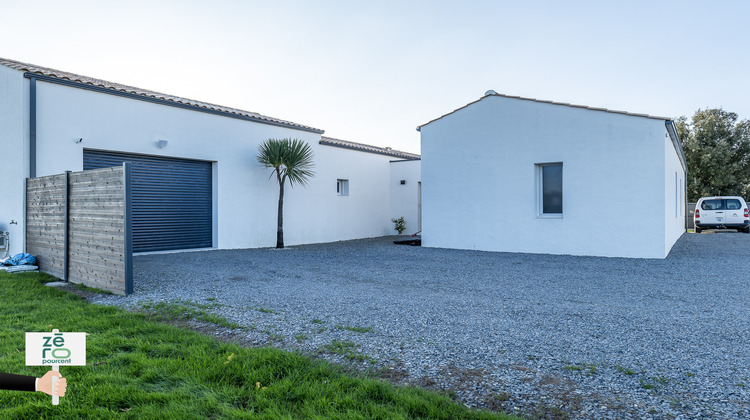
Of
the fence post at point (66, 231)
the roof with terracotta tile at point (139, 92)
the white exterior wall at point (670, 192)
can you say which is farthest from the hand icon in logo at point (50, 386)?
the white exterior wall at point (670, 192)

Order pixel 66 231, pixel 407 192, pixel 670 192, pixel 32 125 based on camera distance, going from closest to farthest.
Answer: pixel 66 231 < pixel 32 125 < pixel 670 192 < pixel 407 192

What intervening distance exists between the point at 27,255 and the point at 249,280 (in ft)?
13.9

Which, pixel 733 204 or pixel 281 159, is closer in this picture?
pixel 281 159

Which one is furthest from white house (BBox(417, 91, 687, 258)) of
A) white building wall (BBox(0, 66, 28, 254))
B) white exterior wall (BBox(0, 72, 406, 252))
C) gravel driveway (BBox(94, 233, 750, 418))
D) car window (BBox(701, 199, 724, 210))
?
white building wall (BBox(0, 66, 28, 254))

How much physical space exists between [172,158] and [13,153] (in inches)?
120

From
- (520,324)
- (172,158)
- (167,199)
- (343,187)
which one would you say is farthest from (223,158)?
(520,324)

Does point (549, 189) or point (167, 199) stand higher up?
point (549, 189)

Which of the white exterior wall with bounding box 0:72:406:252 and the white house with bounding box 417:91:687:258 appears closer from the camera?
the white exterior wall with bounding box 0:72:406:252

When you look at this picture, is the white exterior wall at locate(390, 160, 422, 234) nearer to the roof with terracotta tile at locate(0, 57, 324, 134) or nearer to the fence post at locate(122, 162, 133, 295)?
the roof with terracotta tile at locate(0, 57, 324, 134)

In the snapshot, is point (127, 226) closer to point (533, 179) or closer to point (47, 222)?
point (47, 222)

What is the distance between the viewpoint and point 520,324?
4.00 meters

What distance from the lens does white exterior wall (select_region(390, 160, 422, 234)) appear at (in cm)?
1684

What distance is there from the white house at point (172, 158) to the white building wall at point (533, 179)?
3.87 metres

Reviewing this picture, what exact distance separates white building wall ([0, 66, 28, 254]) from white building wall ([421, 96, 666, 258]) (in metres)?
9.15
